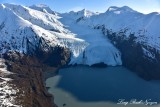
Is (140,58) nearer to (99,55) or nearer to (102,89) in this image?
(99,55)

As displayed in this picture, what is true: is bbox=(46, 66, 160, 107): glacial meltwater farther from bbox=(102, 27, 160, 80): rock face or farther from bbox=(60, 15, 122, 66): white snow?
bbox=(60, 15, 122, 66): white snow

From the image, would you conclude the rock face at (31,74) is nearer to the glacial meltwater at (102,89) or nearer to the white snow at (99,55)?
the glacial meltwater at (102,89)

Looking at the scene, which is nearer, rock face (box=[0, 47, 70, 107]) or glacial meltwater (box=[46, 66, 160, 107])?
rock face (box=[0, 47, 70, 107])

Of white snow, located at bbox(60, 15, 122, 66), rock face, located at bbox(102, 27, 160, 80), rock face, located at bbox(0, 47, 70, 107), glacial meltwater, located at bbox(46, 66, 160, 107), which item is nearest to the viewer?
rock face, located at bbox(0, 47, 70, 107)

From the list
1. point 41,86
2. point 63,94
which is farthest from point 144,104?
point 41,86

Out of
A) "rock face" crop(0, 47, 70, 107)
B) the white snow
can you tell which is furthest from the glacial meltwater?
the white snow
